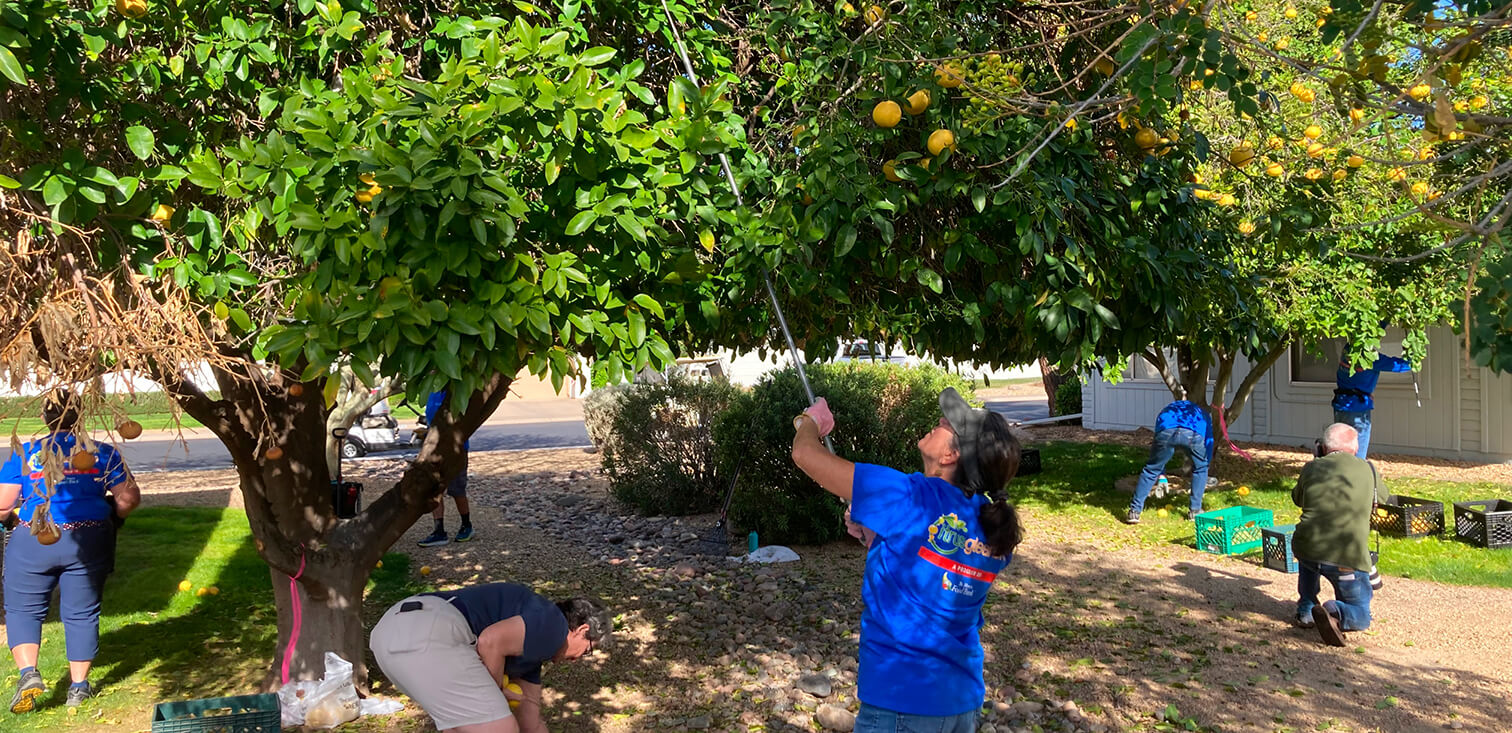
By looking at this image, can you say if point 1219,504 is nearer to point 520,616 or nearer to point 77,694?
point 520,616

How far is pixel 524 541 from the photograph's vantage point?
9508 mm

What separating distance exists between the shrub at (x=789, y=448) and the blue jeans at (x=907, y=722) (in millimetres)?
5483

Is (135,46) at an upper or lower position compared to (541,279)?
upper

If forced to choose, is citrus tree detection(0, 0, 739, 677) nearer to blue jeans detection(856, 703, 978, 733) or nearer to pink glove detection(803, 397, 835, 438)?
pink glove detection(803, 397, 835, 438)

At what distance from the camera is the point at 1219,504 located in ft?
33.7

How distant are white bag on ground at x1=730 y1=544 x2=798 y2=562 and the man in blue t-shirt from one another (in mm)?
4444

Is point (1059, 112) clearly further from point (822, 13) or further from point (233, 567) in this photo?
point (233, 567)

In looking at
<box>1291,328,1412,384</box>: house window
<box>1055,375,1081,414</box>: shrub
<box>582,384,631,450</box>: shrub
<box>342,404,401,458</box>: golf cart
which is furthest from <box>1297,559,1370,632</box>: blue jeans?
<box>342,404,401,458</box>: golf cart

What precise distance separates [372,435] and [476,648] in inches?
625

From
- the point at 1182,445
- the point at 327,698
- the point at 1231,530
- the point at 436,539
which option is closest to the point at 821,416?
the point at 327,698

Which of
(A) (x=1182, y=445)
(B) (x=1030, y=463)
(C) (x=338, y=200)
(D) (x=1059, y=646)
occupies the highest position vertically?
(C) (x=338, y=200)

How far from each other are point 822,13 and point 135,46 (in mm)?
2516

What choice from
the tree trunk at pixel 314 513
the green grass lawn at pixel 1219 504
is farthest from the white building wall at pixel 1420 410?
the tree trunk at pixel 314 513

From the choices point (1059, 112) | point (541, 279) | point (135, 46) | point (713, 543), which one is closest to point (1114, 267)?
point (1059, 112)
